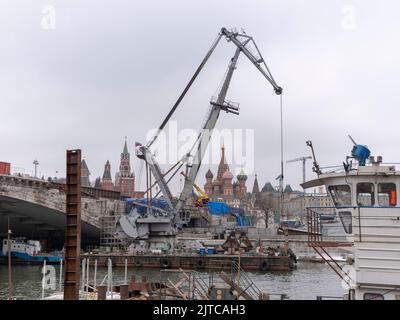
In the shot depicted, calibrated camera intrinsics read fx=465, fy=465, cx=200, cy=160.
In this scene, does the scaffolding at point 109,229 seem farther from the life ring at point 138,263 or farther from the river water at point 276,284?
the river water at point 276,284

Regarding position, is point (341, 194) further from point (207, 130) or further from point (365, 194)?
point (207, 130)

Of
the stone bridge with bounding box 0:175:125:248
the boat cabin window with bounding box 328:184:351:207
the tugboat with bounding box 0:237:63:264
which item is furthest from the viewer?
the tugboat with bounding box 0:237:63:264

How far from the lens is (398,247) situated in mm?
12125

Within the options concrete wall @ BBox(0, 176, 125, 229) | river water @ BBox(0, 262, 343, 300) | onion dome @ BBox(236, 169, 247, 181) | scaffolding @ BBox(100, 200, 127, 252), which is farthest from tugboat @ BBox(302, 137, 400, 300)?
onion dome @ BBox(236, 169, 247, 181)

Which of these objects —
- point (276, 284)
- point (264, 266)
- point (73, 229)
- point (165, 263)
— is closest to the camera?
point (73, 229)

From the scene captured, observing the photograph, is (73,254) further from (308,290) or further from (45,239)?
(45,239)

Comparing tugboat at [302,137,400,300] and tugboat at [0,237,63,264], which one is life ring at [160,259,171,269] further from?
tugboat at [302,137,400,300]

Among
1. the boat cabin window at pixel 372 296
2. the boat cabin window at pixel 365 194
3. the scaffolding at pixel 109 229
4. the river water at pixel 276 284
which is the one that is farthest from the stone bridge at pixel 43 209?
the boat cabin window at pixel 372 296

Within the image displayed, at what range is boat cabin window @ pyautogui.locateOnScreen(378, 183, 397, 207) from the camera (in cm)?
1305

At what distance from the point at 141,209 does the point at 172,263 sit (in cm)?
1947

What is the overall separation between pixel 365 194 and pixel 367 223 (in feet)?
3.49

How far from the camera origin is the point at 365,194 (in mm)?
13391

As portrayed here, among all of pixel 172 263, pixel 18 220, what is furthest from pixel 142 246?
pixel 18 220

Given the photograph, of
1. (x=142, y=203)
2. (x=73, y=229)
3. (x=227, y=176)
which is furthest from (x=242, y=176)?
(x=73, y=229)
